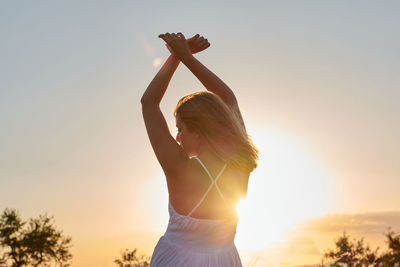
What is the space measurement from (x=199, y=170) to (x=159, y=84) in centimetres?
67

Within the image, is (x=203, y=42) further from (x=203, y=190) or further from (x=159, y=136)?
(x=203, y=190)

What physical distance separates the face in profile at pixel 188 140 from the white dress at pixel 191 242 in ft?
0.37

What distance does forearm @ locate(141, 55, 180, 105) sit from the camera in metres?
3.18

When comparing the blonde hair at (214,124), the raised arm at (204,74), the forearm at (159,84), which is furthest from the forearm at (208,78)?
the blonde hair at (214,124)

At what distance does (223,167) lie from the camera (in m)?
3.21

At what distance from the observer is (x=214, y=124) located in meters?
3.13

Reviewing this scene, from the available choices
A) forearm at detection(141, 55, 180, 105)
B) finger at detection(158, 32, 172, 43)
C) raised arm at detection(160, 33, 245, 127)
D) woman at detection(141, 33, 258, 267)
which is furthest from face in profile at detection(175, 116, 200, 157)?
finger at detection(158, 32, 172, 43)

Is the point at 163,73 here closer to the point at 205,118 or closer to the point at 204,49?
the point at 205,118

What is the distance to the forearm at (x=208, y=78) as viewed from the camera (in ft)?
12.0

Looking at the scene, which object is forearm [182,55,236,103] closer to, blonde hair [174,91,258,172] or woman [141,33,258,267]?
woman [141,33,258,267]

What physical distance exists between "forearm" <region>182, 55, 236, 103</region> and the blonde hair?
0.51m

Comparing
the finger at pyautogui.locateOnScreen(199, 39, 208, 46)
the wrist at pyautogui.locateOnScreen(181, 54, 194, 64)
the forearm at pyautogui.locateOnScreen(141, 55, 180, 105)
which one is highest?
the finger at pyautogui.locateOnScreen(199, 39, 208, 46)

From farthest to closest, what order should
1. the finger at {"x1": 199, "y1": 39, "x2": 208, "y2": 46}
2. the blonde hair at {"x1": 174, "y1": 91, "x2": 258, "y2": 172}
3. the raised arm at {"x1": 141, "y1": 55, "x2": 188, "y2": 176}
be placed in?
the finger at {"x1": 199, "y1": 39, "x2": 208, "y2": 46}, the blonde hair at {"x1": 174, "y1": 91, "x2": 258, "y2": 172}, the raised arm at {"x1": 141, "y1": 55, "x2": 188, "y2": 176}

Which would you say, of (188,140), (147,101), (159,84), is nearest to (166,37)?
(159,84)
